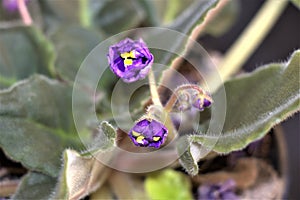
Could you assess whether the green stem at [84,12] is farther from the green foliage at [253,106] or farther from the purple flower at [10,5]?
the green foliage at [253,106]

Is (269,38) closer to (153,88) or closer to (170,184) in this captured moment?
(170,184)

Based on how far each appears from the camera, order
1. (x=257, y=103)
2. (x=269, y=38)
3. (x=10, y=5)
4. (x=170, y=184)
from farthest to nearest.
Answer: (x=269, y=38) < (x=10, y=5) < (x=170, y=184) < (x=257, y=103)

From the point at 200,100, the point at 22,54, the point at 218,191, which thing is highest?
the point at 22,54

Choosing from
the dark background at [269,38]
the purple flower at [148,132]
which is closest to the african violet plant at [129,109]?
the purple flower at [148,132]

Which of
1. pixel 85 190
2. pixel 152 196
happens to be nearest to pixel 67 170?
pixel 85 190

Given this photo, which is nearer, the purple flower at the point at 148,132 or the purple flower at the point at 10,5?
the purple flower at the point at 148,132

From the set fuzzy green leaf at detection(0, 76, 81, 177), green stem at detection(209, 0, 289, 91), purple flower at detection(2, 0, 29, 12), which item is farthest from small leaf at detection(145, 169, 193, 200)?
purple flower at detection(2, 0, 29, 12)

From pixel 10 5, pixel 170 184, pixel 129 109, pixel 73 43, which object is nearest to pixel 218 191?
pixel 170 184
